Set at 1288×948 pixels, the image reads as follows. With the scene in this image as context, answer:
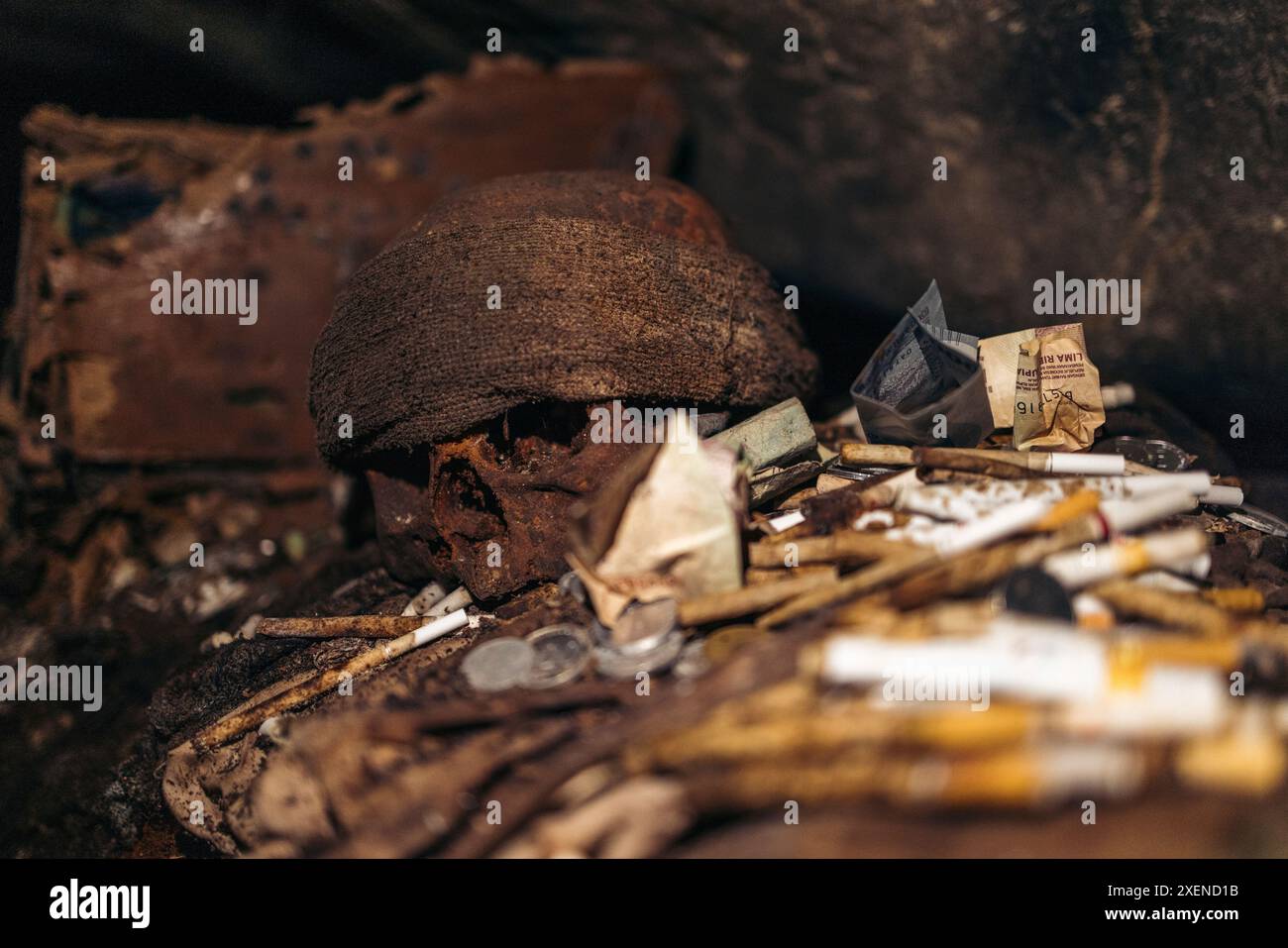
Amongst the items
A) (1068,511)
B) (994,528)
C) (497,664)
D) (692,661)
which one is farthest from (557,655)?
(1068,511)

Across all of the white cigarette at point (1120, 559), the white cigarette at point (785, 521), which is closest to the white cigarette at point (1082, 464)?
the white cigarette at point (1120, 559)

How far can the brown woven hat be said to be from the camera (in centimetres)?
248

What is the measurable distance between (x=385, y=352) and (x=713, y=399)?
3.63 ft

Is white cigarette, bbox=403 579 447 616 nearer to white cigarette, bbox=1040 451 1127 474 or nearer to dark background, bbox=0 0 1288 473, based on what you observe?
dark background, bbox=0 0 1288 473

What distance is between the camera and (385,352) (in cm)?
259

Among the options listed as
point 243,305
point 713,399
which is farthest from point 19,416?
point 713,399

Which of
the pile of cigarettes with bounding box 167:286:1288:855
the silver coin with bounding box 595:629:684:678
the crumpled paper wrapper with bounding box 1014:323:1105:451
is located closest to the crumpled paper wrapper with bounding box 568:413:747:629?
the pile of cigarettes with bounding box 167:286:1288:855

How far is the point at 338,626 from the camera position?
9.33 feet

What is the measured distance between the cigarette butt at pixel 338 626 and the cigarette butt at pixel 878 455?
1577 mm

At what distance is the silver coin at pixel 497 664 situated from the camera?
215 cm

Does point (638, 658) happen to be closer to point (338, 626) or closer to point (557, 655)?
point (557, 655)

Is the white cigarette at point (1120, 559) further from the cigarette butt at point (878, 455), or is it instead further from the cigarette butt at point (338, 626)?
the cigarette butt at point (338, 626)

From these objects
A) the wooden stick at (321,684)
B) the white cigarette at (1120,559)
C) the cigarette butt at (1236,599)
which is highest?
the white cigarette at (1120,559)

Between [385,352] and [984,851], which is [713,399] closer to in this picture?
[385,352]
